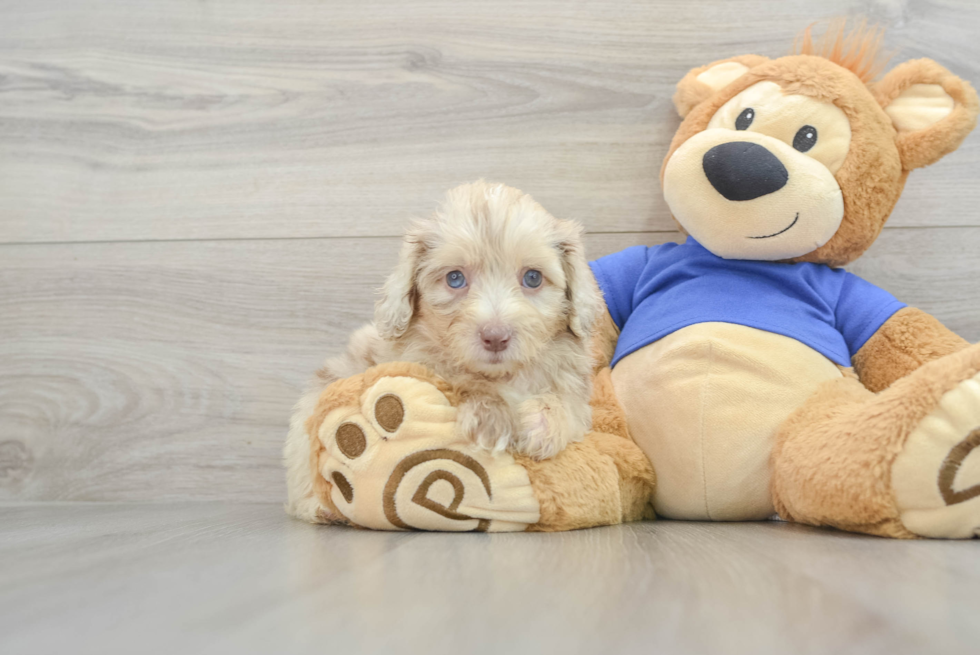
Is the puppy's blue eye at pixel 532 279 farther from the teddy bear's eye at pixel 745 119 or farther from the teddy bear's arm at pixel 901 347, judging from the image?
the teddy bear's arm at pixel 901 347

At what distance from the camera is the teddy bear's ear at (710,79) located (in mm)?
1583

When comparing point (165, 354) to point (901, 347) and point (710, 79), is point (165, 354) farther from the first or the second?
point (901, 347)

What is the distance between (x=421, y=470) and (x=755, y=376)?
0.67 metres

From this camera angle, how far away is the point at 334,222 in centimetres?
187

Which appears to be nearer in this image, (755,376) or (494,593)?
(494,593)

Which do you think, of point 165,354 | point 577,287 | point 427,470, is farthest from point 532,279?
point 165,354

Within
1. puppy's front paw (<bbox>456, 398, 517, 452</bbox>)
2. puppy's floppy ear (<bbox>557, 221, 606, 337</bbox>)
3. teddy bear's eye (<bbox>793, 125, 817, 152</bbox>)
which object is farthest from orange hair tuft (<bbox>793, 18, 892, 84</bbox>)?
puppy's front paw (<bbox>456, 398, 517, 452</bbox>)

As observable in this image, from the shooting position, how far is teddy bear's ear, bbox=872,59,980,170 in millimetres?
1395

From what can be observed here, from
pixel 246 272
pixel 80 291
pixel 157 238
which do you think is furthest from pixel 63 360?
pixel 246 272

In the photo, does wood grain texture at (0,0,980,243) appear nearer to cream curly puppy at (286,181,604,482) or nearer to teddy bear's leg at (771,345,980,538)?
cream curly puppy at (286,181,604,482)

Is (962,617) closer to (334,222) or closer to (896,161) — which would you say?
(896,161)

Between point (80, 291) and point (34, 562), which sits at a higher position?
point (80, 291)

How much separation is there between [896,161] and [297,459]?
1406 millimetres

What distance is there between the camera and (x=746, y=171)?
1.35m
